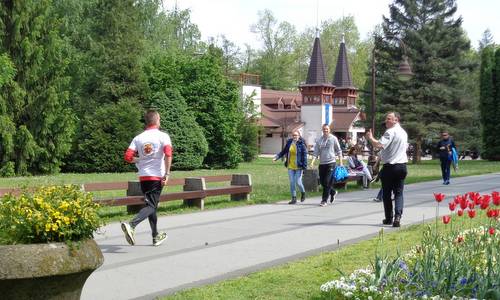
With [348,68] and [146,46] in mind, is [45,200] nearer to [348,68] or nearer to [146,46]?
[146,46]

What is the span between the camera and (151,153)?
919 centimetres

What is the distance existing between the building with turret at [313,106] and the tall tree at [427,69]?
24.9 meters

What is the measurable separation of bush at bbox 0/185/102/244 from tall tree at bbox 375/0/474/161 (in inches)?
1807

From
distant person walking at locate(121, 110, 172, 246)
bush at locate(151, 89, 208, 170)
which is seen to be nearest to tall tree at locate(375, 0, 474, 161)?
bush at locate(151, 89, 208, 170)

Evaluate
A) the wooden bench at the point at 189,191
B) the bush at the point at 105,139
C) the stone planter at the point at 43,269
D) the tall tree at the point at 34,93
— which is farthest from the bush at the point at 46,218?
the bush at the point at 105,139

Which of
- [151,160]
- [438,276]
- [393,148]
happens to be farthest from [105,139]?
[438,276]

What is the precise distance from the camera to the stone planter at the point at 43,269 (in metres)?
4.47

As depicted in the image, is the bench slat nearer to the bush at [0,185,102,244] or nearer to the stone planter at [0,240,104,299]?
the bush at [0,185,102,244]

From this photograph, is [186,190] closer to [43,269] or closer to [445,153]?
[43,269]

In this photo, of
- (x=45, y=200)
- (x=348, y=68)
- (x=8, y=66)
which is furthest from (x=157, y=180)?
(x=348, y=68)

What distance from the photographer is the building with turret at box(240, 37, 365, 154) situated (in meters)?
80.2

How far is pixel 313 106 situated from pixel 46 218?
255ft

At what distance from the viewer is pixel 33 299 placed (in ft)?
15.2

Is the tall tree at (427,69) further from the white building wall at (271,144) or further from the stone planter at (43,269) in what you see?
the stone planter at (43,269)
